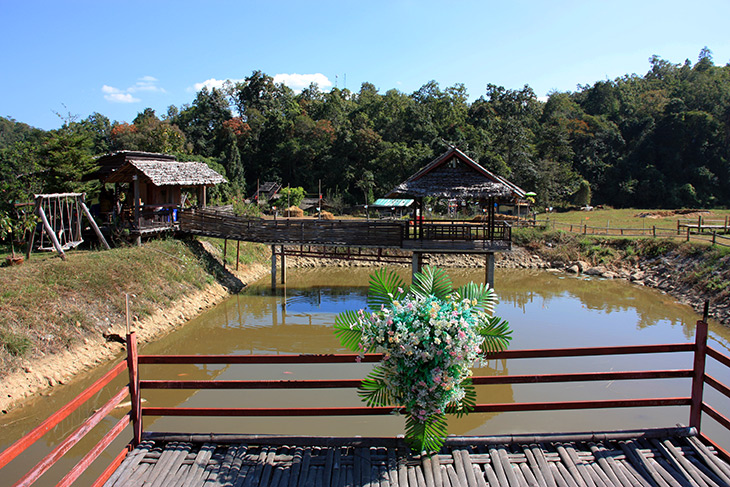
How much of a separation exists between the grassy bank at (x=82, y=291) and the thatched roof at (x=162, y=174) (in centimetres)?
234

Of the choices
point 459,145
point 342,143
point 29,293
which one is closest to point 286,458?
→ point 29,293

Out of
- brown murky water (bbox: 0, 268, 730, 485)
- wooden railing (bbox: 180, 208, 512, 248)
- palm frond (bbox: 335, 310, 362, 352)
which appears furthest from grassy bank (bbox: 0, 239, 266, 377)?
palm frond (bbox: 335, 310, 362, 352)

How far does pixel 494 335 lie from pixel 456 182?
13.0 m

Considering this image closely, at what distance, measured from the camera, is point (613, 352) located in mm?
4402

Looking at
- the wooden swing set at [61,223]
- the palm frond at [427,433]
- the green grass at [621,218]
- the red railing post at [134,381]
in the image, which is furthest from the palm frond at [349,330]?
the green grass at [621,218]

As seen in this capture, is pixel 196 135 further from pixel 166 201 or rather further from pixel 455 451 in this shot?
pixel 455 451

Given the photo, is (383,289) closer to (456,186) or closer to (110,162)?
(456,186)

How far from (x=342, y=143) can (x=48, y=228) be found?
33403 mm

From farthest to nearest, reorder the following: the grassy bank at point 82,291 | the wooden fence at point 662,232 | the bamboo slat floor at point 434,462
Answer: the wooden fence at point 662,232 → the grassy bank at point 82,291 → the bamboo slat floor at point 434,462

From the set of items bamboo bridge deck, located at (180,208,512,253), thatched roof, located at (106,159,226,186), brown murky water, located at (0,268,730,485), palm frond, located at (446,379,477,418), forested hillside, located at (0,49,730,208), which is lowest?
brown murky water, located at (0,268,730,485)

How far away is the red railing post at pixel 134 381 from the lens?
160 inches

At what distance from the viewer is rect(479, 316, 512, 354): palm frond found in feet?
13.2

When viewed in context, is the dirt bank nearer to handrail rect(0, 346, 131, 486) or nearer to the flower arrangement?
handrail rect(0, 346, 131, 486)

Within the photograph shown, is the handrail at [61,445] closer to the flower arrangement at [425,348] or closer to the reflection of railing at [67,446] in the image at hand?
the reflection of railing at [67,446]
